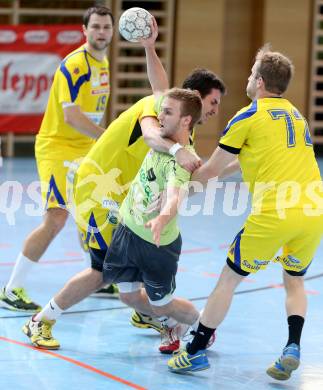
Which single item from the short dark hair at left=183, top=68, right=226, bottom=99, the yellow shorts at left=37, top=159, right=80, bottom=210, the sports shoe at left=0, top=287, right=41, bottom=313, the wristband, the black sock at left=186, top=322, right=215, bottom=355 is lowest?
the sports shoe at left=0, top=287, right=41, bottom=313

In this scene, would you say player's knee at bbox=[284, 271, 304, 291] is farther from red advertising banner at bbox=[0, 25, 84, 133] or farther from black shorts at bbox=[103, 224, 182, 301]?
red advertising banner at bbox=[0, 25, 84, 133]

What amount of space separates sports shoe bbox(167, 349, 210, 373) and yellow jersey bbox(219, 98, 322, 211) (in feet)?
2.96

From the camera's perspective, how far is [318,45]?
634 inches

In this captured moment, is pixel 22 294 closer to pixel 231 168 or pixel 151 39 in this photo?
pixel 231 168

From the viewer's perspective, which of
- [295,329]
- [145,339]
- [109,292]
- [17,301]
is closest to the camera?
[295,329]

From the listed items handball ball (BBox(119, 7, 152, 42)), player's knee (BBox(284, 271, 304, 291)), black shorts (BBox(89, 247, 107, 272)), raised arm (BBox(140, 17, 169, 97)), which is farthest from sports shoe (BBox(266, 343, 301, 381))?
handball ball (BBox(119, 7, 152, 42))

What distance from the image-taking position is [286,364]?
5.01m

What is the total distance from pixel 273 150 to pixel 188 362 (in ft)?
4.16

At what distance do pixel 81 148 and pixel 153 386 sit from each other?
2.47 meters

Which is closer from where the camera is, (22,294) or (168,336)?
(168,336)

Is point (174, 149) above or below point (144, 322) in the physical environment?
above

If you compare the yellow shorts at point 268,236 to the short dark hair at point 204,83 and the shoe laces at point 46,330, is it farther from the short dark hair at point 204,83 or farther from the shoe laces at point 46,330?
the shoe laces at point 46,330

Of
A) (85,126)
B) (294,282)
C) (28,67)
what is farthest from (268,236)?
(28,67)

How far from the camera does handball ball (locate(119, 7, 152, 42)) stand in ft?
18.7
